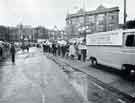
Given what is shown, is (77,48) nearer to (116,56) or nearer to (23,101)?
(116,56)

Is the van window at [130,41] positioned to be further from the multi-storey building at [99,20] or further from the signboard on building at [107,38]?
the multi-storey building at [99,20]

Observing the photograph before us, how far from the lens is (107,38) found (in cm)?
1391

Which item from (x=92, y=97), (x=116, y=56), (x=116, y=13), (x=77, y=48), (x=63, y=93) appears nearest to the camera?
(x=92, y=97)

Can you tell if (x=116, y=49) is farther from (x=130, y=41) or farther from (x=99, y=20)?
(x=99, y=20)

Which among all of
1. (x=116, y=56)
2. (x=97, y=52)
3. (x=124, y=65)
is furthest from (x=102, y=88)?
(x=97, y=52)

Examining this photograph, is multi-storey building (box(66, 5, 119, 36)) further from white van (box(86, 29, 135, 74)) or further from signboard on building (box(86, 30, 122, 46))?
white van (box(86, 29, 135, 74))

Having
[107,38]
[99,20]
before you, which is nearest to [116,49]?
[107,38]

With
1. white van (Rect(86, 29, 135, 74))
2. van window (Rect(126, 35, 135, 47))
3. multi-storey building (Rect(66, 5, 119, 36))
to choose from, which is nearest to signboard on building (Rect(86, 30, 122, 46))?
white van (Rect(86, 29, 135, 74))

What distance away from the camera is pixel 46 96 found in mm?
7828

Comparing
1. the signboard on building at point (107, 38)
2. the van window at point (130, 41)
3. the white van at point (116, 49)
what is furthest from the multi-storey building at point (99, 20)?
the van window at point (130, 41)

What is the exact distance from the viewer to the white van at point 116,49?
428 inches

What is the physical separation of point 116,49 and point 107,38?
1719 millimetres

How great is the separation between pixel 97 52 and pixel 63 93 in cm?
810

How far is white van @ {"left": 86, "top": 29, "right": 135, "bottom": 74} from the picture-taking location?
10.9 meters
